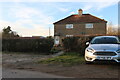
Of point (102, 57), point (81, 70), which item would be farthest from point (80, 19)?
point (81, 70)

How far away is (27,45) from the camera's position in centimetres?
1619

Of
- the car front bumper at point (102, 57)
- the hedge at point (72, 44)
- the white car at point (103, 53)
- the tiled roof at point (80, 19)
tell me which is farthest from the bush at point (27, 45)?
the tiled roof at point (80, 19)

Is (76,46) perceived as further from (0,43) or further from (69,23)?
(69,23)

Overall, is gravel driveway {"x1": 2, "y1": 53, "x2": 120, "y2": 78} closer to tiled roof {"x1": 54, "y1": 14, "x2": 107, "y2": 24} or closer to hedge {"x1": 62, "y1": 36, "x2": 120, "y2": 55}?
hedge {"x1": 62, "y1": 36, "x2": 120, "y2": 55}

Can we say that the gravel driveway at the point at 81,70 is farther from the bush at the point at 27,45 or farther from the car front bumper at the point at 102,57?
the bush at the point at 27,45

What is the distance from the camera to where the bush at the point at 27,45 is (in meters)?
15.8

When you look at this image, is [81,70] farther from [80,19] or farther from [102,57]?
[80,19]

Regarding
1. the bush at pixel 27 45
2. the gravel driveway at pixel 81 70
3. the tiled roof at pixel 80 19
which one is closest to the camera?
the gravel driveway at pixel 81 70

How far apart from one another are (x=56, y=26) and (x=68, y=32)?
3.17 metres

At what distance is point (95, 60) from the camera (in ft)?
22.7

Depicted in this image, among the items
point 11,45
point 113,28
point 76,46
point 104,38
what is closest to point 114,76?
point 104,38

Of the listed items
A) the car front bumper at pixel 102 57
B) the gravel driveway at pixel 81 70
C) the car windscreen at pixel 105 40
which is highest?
the car windscreen at pixel 105 40

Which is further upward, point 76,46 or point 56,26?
point 56,26

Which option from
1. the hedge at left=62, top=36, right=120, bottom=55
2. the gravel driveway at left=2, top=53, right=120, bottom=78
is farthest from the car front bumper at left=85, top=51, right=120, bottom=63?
the hedge at left=62, top=36, right=120, bottom=55
